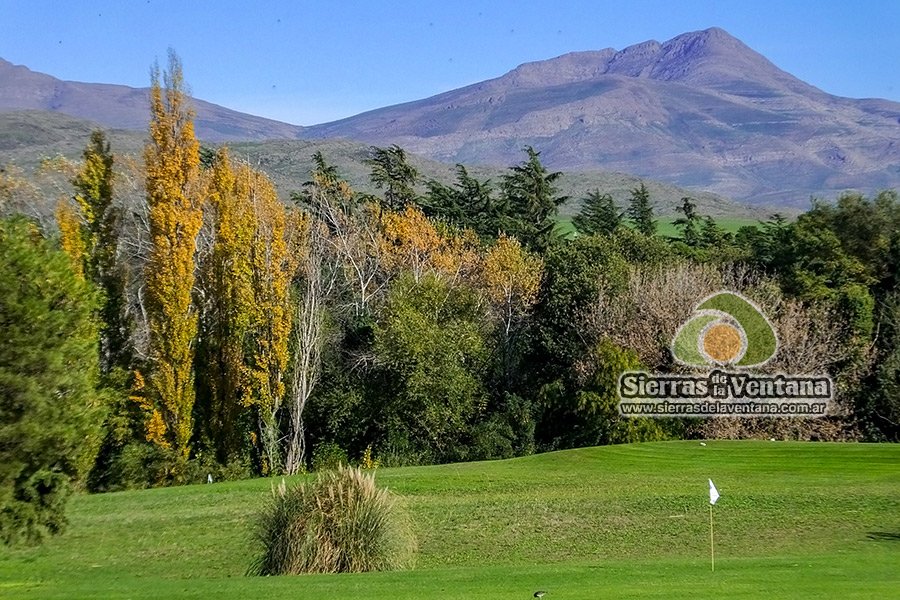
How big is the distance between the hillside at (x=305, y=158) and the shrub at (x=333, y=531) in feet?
363

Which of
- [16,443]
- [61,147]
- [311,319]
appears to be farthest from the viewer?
[61,147]

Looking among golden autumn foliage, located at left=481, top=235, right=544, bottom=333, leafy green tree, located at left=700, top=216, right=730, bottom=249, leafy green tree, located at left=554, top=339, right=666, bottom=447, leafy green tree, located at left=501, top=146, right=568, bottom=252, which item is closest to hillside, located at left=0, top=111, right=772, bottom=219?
leafy green tree, located at left=501, top=146, right=568, bottom=252

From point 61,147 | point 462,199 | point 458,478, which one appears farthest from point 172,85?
point 61,147

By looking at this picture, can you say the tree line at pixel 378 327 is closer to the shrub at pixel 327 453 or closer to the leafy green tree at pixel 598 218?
the shrub at pixel 327 453

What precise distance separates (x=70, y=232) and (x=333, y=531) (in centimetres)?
2125

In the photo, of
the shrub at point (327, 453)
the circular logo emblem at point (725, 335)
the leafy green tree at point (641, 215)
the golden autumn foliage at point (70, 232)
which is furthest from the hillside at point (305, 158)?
the circular logo emblem at point (725, 335)

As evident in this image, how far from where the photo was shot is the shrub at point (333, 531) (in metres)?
12.2

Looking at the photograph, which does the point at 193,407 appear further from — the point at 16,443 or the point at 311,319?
the point at 16,443

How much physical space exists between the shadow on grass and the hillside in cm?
11070

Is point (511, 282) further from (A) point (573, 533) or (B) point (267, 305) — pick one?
(A) point (573, 533)

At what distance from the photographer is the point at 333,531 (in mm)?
12250

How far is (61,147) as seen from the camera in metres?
129

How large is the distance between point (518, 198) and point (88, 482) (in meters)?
38.4

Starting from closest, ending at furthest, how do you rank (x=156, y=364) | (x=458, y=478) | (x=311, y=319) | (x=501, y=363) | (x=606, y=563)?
(x=606, y=563) → (x=458, y=478) → (x=156, y=364) → (x=311, y=319) → (x=501, y=363)
